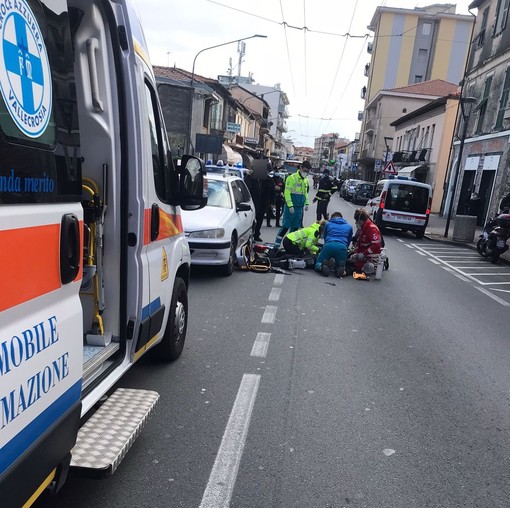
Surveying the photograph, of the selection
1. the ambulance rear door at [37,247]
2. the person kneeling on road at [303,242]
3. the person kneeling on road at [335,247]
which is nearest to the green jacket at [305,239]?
the person kneeling on road at [303,242]

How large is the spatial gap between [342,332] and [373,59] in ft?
214

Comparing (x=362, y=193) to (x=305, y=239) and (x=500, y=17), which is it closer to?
(x=500, y=17)

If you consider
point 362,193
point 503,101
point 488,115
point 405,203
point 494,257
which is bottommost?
point 494,257

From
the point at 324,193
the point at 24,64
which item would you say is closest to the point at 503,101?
the point at 324,193

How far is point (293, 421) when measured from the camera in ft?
11.6

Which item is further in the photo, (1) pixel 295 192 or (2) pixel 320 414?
(1) pixel 295 192

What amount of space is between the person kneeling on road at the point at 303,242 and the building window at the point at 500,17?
54.7 ft

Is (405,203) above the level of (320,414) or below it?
above

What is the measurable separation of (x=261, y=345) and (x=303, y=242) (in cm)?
486

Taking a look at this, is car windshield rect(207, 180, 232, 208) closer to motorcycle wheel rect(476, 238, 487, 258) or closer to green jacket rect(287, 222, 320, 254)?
green jacket rect(287, 222, 320, 254)

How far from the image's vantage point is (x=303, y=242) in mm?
9672

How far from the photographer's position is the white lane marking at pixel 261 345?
480 centimetres

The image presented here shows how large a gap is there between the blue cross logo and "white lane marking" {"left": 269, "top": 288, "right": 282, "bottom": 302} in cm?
545

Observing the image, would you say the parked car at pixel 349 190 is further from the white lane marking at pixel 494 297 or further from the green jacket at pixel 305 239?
the white lane marking at pixel 494 297
